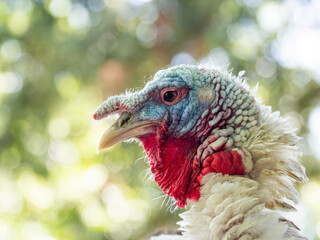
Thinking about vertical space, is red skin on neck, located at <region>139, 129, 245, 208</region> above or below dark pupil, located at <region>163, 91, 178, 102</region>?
below

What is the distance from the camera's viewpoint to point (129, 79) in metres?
2.72

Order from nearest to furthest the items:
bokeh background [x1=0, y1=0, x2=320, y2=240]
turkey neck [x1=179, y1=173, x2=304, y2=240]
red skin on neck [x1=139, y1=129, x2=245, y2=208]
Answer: turkey neck [x1=179, y1=173, x2=304, y2=240], red skin on neck [x1=139, y1=129, x2=245, y2=208], bokeh background [x1=0, y1=0, x2=320, y2=240]

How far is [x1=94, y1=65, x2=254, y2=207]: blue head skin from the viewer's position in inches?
40.1

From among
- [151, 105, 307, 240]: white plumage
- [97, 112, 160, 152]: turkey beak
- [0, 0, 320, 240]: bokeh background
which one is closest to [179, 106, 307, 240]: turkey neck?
[151, 105, 307, 240]: white plumage

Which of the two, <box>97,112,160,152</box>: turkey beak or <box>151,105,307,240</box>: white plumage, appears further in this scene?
<box>97,112,160,152</box>: turkey beak

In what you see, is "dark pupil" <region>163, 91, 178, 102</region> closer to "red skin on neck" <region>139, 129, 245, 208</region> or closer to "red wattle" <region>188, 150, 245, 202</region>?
"red skin on neck" <region>139, 129, 245, 208</region>

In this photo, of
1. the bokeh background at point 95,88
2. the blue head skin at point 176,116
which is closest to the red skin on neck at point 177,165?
the blue head skin at point 176,116

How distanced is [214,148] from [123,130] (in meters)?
0.25

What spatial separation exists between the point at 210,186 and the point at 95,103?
204 centimetres

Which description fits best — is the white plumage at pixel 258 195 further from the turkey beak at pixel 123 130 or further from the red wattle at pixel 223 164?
the turkey beak at pixel 123 130

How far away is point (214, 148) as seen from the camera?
3.21 feet

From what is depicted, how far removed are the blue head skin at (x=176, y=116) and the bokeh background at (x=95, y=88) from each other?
144 centimetres

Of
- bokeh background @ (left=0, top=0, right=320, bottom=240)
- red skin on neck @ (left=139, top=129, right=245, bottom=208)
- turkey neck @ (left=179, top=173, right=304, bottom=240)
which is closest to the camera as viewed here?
turkey neck @ (left=179, top=173, right=304, bottom=240)

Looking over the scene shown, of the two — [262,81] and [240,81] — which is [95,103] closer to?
[262,81]
